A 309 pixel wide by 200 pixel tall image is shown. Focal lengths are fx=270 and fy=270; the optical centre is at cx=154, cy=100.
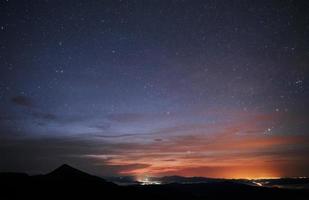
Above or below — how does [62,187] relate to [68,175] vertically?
below

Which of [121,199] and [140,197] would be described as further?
[140,197]

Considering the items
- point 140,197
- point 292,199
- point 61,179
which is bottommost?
point 292,199

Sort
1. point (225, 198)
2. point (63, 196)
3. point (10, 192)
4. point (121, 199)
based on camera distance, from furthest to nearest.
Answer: point (225, 198)
point (121, 199)
point (63, 196)
point (10, 192)

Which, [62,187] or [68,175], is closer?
[62,187]

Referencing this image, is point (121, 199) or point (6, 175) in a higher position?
point (6, 175)

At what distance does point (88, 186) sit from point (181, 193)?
177 ft

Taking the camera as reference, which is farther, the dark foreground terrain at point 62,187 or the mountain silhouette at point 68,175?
the mountain silhouette at point 68,175

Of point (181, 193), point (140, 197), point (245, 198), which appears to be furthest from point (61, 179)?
point (245, 198)

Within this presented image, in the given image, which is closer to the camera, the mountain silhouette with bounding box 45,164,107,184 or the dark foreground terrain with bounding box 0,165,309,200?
the dark foreground terrain with bounding box 0,165,309,200

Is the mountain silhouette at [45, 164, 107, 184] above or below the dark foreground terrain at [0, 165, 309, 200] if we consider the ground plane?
above

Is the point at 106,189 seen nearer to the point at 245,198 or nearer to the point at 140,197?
the point at 140,197

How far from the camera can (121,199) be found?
31.1 metres

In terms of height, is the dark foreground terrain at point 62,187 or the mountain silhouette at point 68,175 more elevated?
the mountain silhouette at point 68,175

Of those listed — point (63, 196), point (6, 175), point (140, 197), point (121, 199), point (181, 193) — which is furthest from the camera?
point (181, 193)
